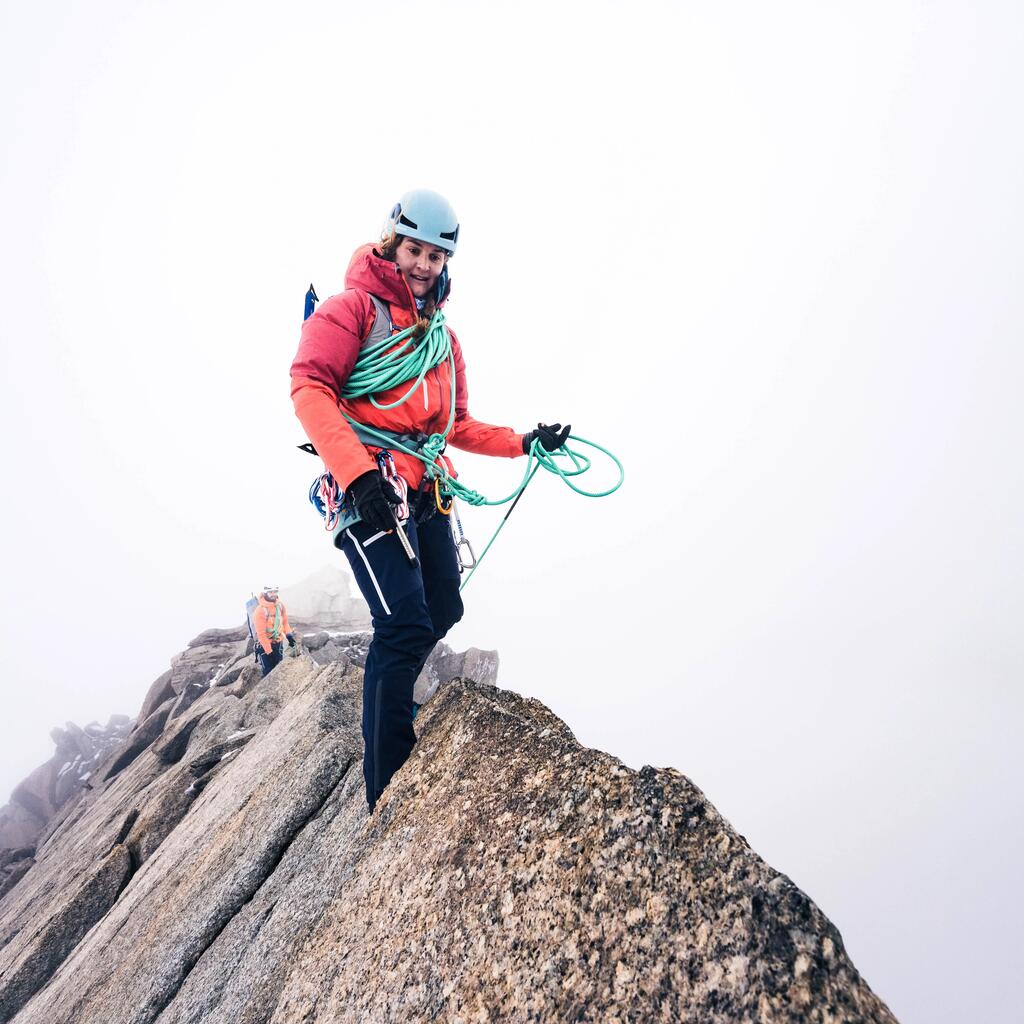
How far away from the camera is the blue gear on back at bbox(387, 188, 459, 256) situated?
4426 millimetres

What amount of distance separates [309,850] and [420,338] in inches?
161

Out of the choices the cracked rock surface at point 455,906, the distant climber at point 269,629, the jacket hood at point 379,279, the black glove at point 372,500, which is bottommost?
the cracked rock surface at point 455,906

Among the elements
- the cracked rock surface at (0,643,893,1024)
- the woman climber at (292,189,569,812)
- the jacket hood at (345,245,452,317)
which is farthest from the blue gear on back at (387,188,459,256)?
the cracked rock surface at (0,643,893,1024)

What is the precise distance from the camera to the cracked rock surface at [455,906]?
2033mm

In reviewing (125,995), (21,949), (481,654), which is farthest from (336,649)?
(125,995)

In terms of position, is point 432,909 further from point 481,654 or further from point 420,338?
point 481,654

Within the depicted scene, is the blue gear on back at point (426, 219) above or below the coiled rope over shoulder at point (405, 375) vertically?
above

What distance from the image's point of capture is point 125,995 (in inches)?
183

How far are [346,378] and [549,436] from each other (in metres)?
1.88

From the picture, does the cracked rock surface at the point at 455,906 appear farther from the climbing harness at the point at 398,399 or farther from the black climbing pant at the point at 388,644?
the climbing harness at the point at 398,399

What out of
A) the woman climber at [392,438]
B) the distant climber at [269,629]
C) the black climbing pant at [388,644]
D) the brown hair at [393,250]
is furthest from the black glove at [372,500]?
the distant climber at [269,629]

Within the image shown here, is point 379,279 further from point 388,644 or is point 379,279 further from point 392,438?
point 388,644

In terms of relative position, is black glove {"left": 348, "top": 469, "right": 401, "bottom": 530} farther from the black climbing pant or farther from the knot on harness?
the knot on harness

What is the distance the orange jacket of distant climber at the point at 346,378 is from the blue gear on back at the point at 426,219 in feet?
0.97
